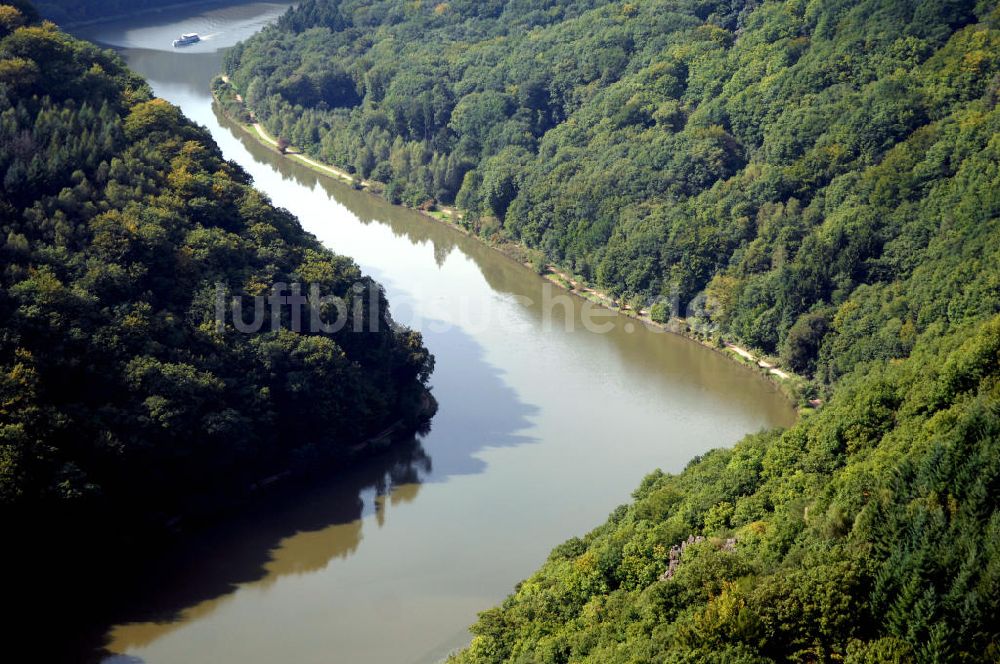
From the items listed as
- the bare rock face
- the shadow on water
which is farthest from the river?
the bare rock face

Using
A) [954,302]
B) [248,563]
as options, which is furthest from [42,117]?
[954,302]

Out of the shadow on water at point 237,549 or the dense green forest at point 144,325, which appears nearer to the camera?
the shadow on water at point 237,549

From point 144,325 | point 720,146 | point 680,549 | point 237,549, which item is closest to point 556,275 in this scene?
point 720,146

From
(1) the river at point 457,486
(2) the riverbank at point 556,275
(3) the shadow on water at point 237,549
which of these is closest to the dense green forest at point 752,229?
(2) the riverbank at point 556,275

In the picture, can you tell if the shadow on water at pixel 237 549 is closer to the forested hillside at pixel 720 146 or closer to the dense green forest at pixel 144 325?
the dense green forest at pixel 144 325

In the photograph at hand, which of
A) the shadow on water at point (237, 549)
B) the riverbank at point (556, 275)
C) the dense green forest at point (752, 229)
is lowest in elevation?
the shadow on water at point (237, 549)

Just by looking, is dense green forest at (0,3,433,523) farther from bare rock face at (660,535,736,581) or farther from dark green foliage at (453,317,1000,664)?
bare rock face at (660,535,736,581)
